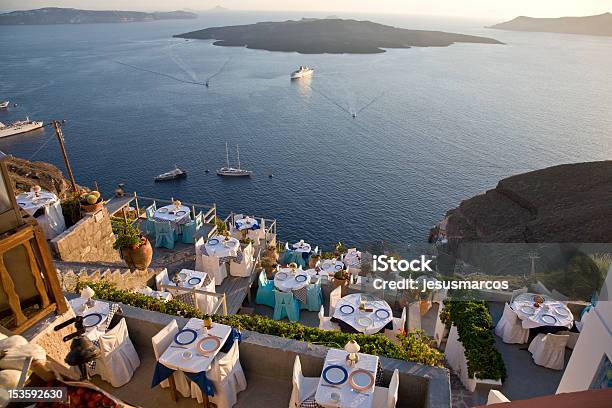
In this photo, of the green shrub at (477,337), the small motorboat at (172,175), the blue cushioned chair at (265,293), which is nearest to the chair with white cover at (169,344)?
the green shrub at (477,337)

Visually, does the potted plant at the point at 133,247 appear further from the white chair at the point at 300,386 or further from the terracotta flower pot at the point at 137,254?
the white chair at the point at 300,386

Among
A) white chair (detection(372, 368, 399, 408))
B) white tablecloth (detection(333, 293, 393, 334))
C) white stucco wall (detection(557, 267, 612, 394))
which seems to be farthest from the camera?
white tablecloth (detection(333, 293, 393, 334))

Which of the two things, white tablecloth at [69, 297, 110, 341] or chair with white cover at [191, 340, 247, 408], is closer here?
chair with white cover at [191, 340, 247, 408]

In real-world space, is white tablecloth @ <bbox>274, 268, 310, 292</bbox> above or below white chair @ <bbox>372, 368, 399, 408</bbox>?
below

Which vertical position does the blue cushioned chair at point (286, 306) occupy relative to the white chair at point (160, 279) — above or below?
below

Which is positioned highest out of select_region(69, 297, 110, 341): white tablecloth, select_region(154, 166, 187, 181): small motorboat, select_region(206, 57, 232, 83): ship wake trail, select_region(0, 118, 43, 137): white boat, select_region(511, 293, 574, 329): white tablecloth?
select_region(69, 297, 110, 341): white tablecloth

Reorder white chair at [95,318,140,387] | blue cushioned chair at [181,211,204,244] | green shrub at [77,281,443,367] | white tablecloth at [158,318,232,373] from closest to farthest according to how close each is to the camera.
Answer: white tablecloth at [158,318,232,373] → green shrub at [77,281,443,367] → white chair at [95,318,140,387] → blue cushioned chair at [181,211,204,244]

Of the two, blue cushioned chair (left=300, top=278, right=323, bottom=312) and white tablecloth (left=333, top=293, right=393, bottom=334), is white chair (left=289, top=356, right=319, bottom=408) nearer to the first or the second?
white tablecloth (left=333, top=293, right=393, bottom=334)

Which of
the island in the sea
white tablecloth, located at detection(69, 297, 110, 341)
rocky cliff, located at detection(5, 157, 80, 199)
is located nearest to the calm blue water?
rocky cliff, located at detection(5, 157, 80, 199)
